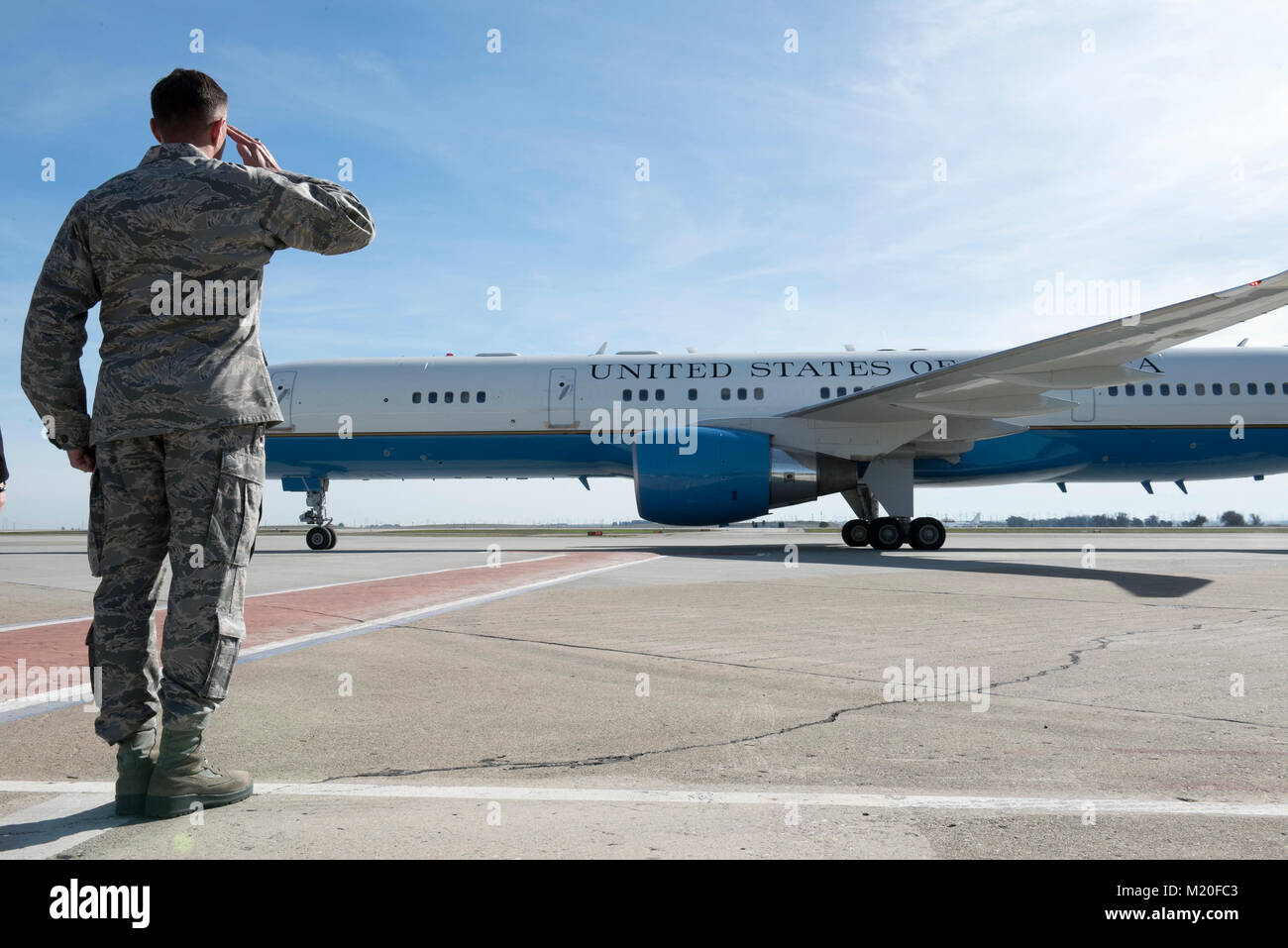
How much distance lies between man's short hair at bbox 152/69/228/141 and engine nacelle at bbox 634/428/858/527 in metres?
11.5

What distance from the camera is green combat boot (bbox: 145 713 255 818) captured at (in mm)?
2039

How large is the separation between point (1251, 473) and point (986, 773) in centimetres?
1788

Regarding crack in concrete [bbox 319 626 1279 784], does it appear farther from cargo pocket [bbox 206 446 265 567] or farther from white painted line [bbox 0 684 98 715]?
white painted line [bbox 0 684 98 715]

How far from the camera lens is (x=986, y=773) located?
233cm

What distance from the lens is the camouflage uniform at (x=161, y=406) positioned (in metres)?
2.18

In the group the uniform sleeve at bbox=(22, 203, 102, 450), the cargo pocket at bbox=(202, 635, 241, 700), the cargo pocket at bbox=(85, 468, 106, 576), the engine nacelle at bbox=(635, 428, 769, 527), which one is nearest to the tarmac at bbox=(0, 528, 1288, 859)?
the cargo pocket at bbox=(202, 635, 241, 700)

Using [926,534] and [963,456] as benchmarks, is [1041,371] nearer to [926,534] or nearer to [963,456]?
[926,534]

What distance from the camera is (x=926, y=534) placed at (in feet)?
48.4

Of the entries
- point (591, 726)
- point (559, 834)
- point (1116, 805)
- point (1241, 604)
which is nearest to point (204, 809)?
point (559, 834)

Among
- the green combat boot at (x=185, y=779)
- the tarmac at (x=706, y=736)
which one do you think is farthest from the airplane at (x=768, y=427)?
the green combat boot at (x=185, y=779)

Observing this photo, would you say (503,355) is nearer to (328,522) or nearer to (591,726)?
(328,522)

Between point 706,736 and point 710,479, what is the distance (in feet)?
36.0

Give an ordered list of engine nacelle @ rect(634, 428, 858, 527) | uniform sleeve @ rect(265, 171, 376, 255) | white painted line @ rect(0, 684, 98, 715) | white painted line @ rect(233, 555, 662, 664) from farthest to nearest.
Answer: engine nacelle @ rect(634, 428, 858, 527), white painted line @ rect(233, 555, 662, 664), white painted line @ rect(0, 684, 98, 715), uniform sleeve @ rect(265, 171, 376, 255)

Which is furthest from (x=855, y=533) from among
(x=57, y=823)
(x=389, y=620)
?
(x=57, y=823)
